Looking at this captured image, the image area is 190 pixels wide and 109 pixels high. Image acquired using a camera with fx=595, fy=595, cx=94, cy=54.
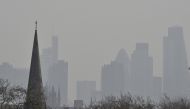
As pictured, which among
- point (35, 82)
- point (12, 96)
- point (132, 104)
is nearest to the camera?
point (35, 82)

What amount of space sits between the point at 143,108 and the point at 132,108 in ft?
7.41

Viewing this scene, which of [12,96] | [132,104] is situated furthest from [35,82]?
[132,104]

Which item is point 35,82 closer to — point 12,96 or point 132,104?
point 12,96

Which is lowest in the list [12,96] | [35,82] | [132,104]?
[12,96]

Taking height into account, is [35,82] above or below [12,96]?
above

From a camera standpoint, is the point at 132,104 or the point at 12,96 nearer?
the point at 12,96

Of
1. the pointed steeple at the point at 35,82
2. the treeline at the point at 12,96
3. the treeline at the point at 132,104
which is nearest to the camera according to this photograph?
the pointed steeple at the point at 35,82

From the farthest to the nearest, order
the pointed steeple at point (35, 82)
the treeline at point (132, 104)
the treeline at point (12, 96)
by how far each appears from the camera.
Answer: the treeline at point (132, 104) < the treeline at point (12, 96) < the pointed steeple at point (35, 82)

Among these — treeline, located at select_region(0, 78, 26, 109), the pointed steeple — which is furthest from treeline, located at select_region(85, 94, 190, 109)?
the pointed steeple

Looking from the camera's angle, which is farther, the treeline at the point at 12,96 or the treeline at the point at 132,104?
the treeline at the point at 132,104

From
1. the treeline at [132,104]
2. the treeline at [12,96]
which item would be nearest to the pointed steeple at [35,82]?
the treeline at [12,96]

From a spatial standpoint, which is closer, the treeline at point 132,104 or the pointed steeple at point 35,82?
the pointed steeple at point 35,82

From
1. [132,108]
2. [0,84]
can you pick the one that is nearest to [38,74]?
[0,84]

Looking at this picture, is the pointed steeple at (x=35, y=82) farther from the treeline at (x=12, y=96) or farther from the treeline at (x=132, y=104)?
the treeline at (x=132, y=104)
